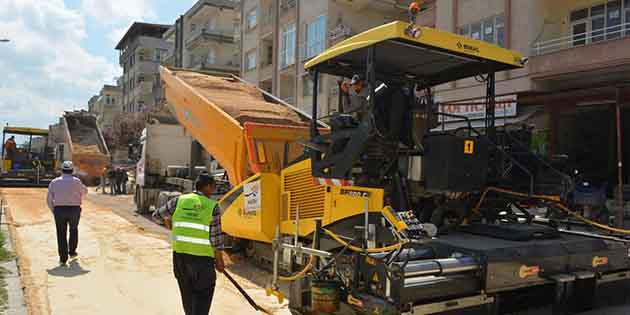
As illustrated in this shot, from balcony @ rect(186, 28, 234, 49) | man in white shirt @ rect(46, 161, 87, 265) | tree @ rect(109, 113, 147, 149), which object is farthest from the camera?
tree @ rect(109, 113, 147, 149)

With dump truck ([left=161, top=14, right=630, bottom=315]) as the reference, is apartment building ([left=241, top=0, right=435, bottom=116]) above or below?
above

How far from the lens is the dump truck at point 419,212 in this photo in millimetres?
3988

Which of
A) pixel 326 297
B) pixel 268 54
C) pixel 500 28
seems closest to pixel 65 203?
pixel 326 297

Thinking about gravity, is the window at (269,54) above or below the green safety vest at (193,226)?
above

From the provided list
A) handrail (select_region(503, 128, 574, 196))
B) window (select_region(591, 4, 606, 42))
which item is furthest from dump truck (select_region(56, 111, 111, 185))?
handrail (select_region(503, 128, 574, 196))

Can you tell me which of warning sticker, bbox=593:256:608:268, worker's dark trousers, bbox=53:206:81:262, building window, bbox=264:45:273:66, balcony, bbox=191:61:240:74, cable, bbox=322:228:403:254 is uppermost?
balcony, bbox=191:61:240:74

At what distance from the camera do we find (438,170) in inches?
180

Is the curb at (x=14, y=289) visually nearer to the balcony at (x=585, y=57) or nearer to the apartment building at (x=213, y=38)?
the balcony at (x=585, y=57)

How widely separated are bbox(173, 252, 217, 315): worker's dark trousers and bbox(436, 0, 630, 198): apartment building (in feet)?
37.0

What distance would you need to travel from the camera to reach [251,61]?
36531 mm

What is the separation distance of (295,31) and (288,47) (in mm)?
1368

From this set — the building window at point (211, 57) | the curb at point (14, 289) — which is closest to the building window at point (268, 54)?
the building window at point (211, 57)

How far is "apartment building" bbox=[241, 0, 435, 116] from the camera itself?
27203 mm

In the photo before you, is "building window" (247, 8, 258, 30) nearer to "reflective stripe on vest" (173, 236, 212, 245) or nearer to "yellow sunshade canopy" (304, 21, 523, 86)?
"yellow sunshade canopy" (304, 21, 523, 86)
